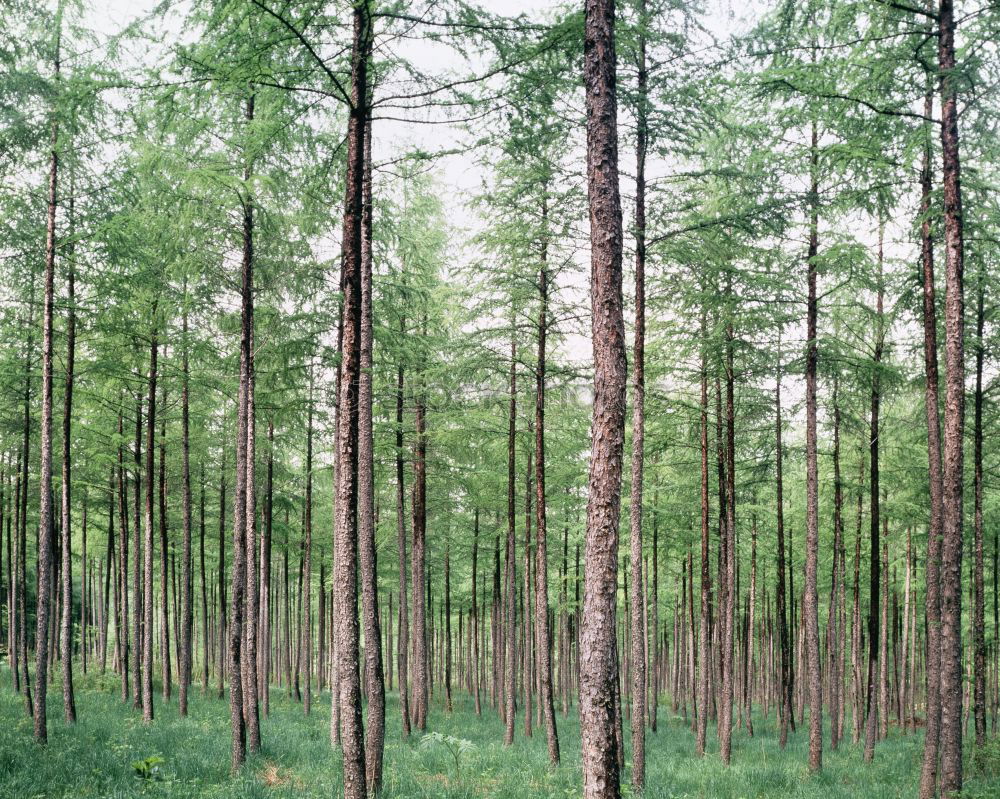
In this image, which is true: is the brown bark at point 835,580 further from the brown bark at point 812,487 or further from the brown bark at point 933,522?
the brown bark at point 933,522

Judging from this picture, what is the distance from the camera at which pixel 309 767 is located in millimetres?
11617

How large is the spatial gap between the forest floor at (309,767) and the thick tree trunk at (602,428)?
4.07 metres

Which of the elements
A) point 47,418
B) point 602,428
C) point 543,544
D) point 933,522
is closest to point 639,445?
point 543,544

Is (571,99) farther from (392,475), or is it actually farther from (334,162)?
(392,475)

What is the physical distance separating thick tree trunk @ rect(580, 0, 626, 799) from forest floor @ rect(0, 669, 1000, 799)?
407 centimetres

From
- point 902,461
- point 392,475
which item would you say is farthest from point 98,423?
point 902,461

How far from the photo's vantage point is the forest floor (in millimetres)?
9328

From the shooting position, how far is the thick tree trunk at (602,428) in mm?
5773

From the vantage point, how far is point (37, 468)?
20.5 metres

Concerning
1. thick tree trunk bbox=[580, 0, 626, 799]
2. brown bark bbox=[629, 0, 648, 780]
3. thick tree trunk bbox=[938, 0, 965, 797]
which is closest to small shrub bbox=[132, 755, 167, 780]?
thick tree trunk bbox=[580, 0, 626, 799]

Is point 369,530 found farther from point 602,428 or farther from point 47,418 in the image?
point 47,418

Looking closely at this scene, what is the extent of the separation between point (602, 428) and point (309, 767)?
9347mm

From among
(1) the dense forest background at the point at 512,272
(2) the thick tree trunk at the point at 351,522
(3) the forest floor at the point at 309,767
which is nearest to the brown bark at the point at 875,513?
(1) the dense forest background at the point at 512,272

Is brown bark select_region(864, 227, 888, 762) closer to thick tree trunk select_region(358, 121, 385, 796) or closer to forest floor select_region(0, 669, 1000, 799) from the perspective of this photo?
forest floor select_region(0, 669, 1000, 799)
